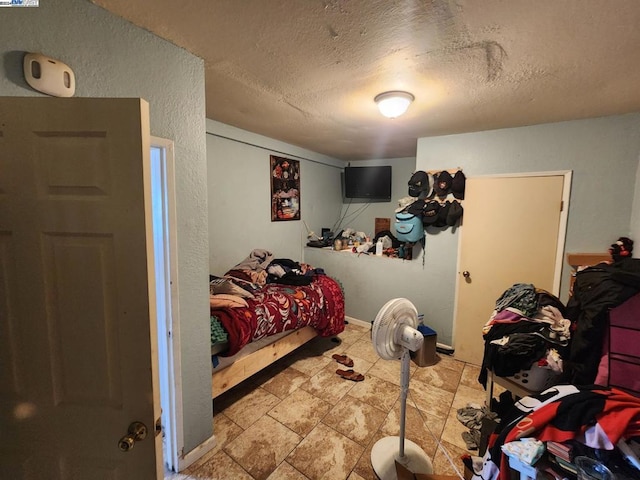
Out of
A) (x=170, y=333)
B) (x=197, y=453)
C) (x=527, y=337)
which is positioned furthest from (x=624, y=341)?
(x=197, y=453)

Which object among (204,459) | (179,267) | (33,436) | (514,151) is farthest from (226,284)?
(514,151)

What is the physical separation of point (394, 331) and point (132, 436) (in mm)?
1213

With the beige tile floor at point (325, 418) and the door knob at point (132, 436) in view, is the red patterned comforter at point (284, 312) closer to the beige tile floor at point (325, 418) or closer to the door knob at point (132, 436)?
the beige tile floor at point (325, 418)

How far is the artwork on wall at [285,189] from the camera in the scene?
11.7ft

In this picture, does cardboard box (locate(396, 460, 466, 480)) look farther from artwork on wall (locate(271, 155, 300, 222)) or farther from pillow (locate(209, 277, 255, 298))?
artwork on wall (locate(271, 155, 300, 222))

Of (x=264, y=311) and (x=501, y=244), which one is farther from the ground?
(x=501, y=244)

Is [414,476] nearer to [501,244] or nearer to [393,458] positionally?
[393,458]

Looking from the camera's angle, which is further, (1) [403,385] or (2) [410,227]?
(2) [410,227]

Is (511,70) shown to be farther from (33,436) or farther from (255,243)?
(255,243)

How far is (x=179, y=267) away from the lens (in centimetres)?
151

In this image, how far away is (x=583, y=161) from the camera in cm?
234

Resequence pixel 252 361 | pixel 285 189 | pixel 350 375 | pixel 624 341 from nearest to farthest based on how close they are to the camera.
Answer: pixel 624 341
pixel 252 361
pixel 350 375
pixel 285 189

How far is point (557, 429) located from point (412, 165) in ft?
12.8

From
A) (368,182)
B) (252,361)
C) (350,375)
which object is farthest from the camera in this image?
(368,182)
